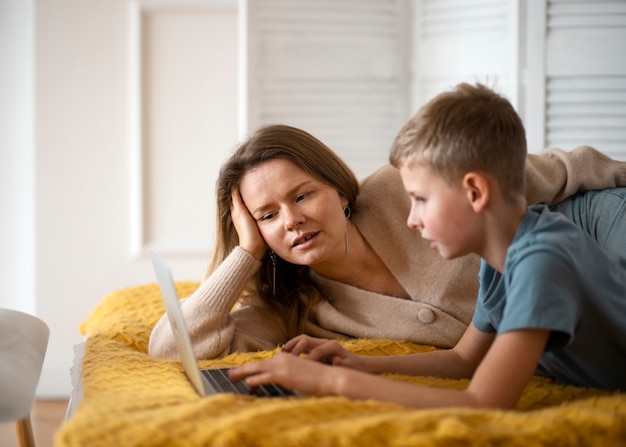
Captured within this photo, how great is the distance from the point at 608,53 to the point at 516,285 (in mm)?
2106

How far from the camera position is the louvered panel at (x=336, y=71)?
332 cm

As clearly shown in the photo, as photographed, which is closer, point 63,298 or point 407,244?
point 407,244

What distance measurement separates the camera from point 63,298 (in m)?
3.60

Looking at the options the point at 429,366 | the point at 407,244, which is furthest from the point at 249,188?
the point at 429,366

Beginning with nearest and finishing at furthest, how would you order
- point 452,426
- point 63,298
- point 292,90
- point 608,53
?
1. point 452,426
2. point 608,53
3. point 292,90
4. point 63,298

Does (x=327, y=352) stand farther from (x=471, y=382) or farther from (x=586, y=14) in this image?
(x=586, y=14)

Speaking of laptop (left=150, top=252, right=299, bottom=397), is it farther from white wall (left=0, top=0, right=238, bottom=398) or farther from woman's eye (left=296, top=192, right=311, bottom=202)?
white wall (left=0, top=0, right=238, bottom=398)

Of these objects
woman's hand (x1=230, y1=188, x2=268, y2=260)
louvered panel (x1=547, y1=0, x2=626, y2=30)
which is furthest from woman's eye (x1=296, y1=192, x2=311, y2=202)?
louvered panel (x1=547, y1=0, x2=626, y2=30)

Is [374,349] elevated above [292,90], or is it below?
below

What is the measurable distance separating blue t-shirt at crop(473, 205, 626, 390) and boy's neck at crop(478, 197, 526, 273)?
0.02 m

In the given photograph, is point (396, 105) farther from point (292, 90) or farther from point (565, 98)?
point (565, 98)

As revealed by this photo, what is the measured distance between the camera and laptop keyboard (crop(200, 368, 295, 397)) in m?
1.32

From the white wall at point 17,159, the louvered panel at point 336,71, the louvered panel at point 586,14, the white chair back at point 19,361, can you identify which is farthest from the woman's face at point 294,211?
the white wall at point 17,159

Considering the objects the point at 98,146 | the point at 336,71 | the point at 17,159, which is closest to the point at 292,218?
the point at 336,71
